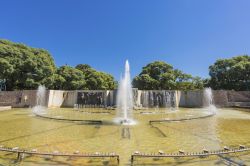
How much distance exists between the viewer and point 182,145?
270 inches

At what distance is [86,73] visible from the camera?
46219 mm

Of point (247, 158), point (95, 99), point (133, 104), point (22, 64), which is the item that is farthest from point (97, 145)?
point (22, 64)

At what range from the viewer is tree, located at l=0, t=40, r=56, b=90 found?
90.9 feet

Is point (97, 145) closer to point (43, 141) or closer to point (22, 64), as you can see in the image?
point (43, 141)

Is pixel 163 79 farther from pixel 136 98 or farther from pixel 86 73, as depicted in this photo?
pixel 86 73

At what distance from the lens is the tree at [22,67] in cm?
2772

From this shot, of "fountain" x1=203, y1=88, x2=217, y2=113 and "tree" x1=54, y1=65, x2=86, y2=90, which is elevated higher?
"tree" x1=54, y1=65, x2=86, y2=90

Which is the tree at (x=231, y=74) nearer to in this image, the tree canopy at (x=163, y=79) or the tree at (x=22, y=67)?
the tree canopy at (x=163, y=79)

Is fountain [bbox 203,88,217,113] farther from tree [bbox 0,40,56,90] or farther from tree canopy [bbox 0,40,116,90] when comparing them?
tree [bbox 0,40,56,90]

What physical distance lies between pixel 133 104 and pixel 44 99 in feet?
40.1

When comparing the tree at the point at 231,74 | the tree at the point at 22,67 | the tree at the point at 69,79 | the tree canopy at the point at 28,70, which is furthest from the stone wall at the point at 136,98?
the tree at the point at 69,79

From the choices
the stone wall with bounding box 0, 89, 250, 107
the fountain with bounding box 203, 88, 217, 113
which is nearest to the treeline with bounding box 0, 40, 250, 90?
the stone wall with bounding box 0, 89, 250, 107

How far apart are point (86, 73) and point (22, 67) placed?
17.6m

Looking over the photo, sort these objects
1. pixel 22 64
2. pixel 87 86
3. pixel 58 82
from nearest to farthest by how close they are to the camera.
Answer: pixel 22 64 → pixel 58 82 → pixel 87 86
